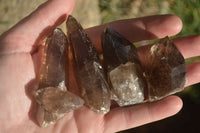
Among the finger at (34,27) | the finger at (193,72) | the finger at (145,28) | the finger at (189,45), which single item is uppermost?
the finger at (34,27)

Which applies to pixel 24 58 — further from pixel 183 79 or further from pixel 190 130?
pixel 190 130

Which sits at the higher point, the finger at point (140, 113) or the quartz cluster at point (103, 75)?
the quartz cluster at point (103, 75)

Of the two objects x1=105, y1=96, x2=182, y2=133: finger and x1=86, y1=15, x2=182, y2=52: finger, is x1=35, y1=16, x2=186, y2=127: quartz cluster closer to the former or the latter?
x1=105, y1=96, x2=182, y2=133: finger

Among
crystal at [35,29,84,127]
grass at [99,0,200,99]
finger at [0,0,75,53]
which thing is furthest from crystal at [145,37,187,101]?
grass at [99,0,200,99]

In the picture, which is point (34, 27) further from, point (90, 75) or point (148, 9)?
point (148, 9)

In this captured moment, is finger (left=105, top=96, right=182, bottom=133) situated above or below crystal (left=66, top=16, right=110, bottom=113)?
below

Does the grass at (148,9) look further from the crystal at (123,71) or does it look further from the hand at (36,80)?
the crystal at (123,71)

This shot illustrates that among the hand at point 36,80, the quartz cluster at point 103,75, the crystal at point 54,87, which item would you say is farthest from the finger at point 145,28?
the crystal at point 54,87

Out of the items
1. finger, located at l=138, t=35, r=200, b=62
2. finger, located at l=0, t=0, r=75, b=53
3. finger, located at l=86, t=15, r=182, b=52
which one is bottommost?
finger, located at l=138, t=35, r=200, b=62
